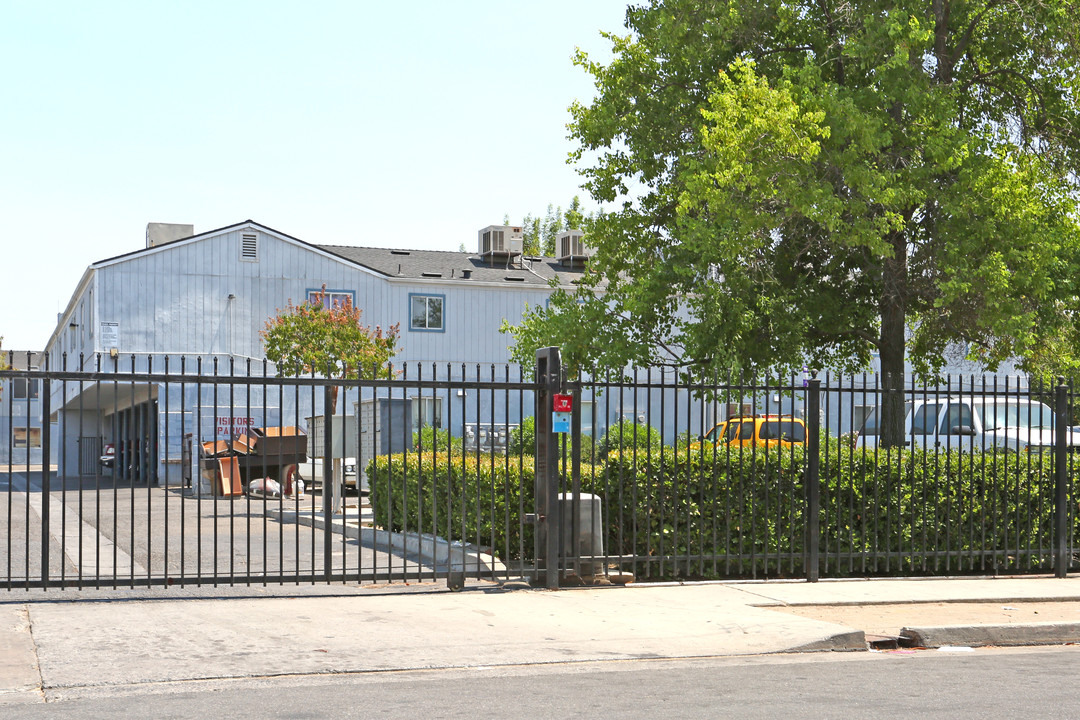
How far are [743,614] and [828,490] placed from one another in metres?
3.00

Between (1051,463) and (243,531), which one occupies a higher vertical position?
(1051,463)

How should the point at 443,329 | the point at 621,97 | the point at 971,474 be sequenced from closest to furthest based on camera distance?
the point at 971,474 → the point at 621,97 → the point at 443,329

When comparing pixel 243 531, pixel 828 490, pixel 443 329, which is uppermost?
pixel 443 329

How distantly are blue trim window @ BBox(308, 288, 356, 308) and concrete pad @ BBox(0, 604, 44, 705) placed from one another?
29.9 metres

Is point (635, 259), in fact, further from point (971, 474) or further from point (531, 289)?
point (531, 289)

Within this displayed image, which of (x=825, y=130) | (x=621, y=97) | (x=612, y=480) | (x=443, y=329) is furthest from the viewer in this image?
(x=443, y=329)

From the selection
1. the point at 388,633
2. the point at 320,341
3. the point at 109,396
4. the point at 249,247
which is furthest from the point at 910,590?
the point at 109,396

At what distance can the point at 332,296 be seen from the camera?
39.6 meters

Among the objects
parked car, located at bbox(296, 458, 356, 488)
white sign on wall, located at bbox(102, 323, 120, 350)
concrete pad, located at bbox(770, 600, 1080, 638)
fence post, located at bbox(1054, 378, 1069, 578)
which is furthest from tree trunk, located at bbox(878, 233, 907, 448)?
white sign on wall, located at bbox(102, 323, 120, 350)

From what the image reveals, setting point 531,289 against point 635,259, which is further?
point 531,289

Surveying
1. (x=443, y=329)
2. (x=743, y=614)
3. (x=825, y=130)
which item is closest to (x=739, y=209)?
(x=825, y=130)

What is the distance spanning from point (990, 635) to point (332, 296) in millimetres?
32090

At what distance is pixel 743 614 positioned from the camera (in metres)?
9.95

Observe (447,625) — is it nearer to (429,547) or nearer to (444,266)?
(429,547)
